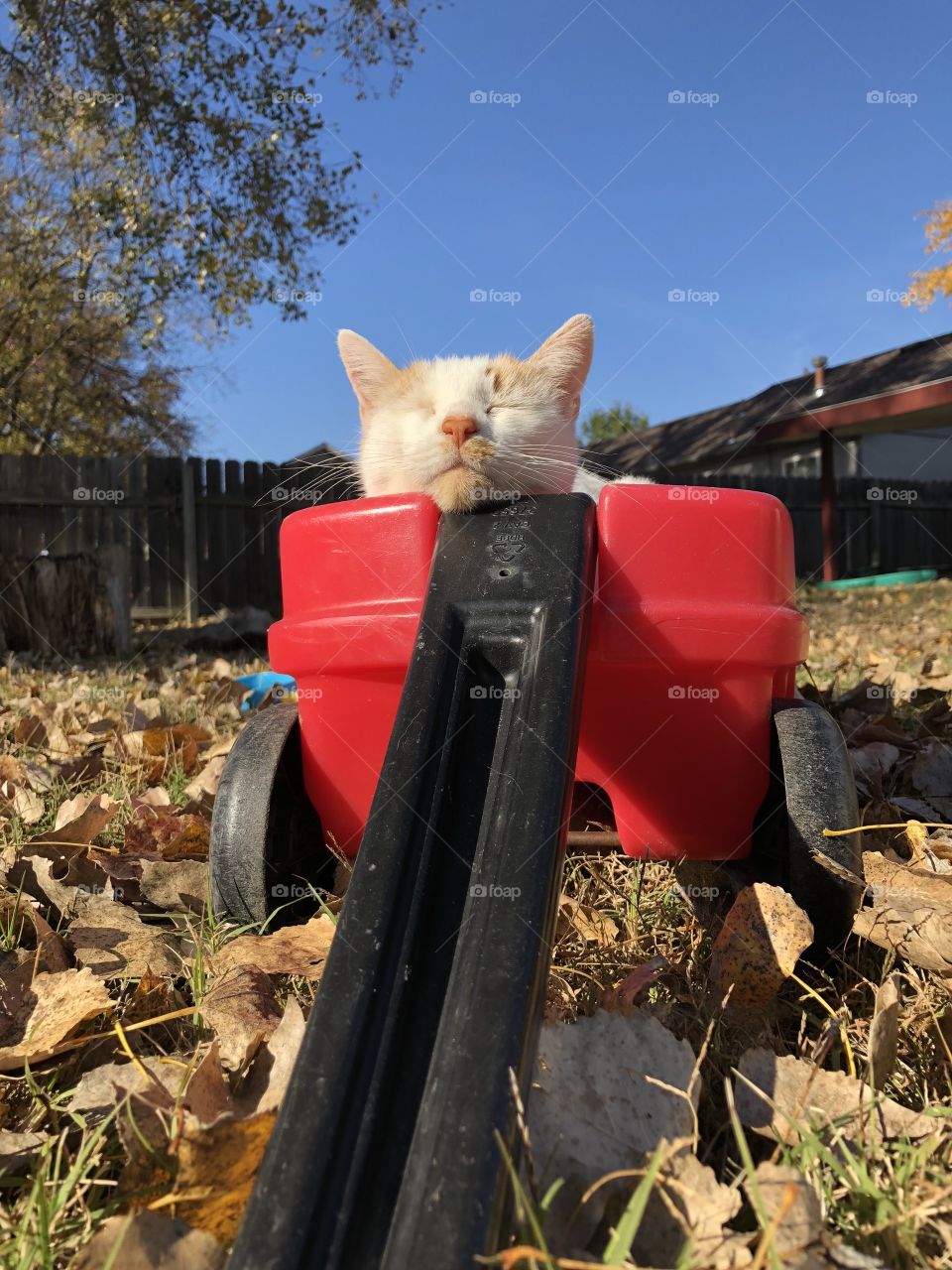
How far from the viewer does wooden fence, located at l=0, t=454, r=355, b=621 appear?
9.74m

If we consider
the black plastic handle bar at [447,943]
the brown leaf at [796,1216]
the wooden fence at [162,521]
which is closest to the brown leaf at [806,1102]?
the brown leaf at [796,1216]

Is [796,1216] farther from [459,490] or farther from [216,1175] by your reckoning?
[459,490]

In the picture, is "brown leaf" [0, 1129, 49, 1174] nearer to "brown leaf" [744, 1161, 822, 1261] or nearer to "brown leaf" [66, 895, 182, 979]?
"brown leaf" [66, 895, 182, 979]

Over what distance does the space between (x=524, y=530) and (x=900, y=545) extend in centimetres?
2030

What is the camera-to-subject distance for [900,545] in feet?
63.4

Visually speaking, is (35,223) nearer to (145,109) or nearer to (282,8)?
(145,109)

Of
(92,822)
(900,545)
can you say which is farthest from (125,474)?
(900,545)

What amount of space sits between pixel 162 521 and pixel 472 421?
32.5 feet

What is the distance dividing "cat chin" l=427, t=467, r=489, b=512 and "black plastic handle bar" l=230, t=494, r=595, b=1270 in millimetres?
171

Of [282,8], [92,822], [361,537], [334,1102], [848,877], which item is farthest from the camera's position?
[282,8]

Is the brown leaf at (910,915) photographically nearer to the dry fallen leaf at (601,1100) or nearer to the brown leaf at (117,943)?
the dry fallen leaf at (601,1100)

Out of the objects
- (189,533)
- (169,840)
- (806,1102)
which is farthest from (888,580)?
(806,1102)

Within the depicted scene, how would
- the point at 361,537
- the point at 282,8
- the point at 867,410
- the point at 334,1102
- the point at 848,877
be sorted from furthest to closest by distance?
the point at 867,410
the point at 282,8
the point at 361,537
the point at 848,877
the point at 334,1102

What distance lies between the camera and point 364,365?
87.8 inches
